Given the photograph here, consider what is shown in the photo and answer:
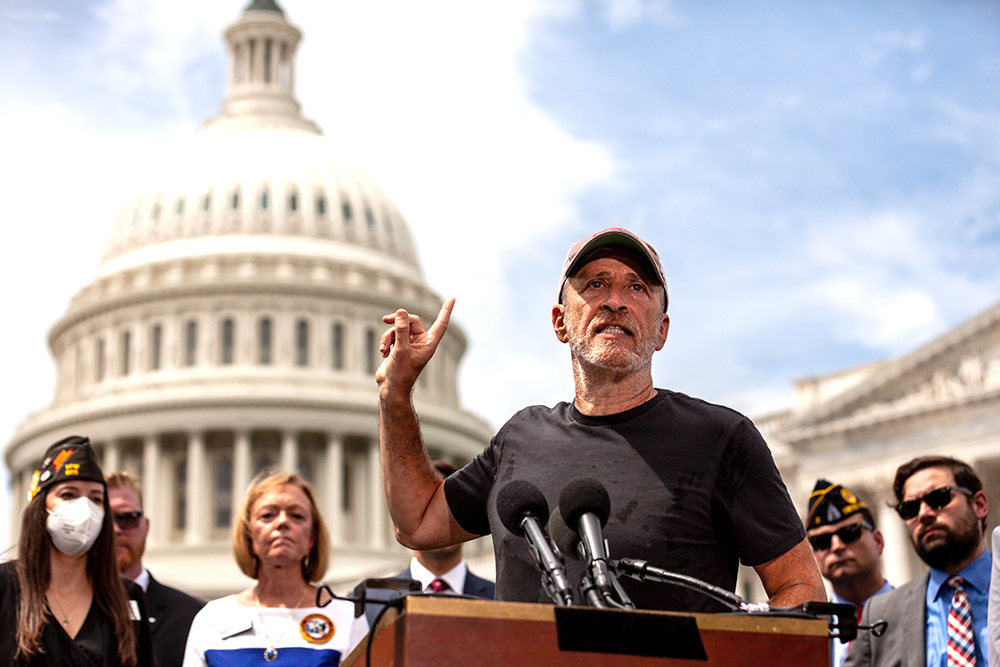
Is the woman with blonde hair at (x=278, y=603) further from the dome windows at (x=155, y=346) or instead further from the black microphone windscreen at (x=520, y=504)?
the dome windows at (x=155, y=346)

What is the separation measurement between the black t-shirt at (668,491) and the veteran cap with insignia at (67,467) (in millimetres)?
3264

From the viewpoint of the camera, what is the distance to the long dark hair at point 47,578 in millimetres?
6289

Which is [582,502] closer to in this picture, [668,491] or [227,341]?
[668,491]

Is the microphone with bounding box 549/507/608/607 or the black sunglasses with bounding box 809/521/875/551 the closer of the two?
the microphone with bounding box 549/507/608/607

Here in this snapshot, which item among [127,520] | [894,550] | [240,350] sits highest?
[240,350]

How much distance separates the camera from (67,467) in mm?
6676

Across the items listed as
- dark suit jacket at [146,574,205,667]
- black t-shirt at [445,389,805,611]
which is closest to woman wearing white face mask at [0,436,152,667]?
dark suit jacket at [146,574,205,667]

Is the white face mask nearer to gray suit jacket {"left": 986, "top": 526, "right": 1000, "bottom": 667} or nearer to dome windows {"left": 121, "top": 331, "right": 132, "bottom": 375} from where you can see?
gray suit jacket {"left": 986, "top": 526, "right": 1000, "bottom": 667}

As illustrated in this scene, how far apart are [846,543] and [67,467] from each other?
173 inches

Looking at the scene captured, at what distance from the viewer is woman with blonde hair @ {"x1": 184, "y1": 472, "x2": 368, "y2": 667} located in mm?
6496

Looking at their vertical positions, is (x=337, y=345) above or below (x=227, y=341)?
below

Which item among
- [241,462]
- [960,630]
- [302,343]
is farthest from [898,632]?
[302,343]

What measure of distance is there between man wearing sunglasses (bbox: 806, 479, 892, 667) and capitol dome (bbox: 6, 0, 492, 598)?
5195 cm

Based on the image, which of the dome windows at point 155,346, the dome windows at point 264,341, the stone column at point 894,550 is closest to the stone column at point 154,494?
the dome windows at point 155,346
